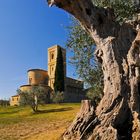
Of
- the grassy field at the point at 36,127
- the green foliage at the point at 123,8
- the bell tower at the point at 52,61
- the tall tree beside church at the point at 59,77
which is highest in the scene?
the bell tower at the point at 52,61

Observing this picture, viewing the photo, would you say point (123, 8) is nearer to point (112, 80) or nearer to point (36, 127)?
point (112, 80)

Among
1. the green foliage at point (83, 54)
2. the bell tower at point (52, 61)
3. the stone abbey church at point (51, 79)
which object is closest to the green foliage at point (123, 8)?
the green foliage at point (83, 54)

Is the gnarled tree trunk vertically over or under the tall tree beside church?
under

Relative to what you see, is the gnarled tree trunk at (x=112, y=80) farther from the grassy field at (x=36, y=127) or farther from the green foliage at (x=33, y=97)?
the green foliage at (x=33, y=97)

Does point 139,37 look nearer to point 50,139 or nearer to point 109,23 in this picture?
point 109,23

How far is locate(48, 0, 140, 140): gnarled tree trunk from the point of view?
14.2 meters

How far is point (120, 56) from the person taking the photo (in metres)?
15.2

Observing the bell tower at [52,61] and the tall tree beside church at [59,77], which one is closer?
the tall tree beside church at [59,77]

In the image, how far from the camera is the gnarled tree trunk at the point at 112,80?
1423cm

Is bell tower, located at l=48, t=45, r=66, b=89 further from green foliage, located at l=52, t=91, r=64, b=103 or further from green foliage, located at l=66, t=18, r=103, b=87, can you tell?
green foliage, located at l=66, t=18, r=103, b=87

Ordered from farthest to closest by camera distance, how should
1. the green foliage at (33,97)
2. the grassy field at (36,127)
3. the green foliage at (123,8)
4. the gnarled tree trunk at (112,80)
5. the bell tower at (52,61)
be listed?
the bell tower at (52,61), the green foliage at (33,97), the green foliage at (123,8), the grassy field at (36,127), the gnarled tree trunk at (112,80)

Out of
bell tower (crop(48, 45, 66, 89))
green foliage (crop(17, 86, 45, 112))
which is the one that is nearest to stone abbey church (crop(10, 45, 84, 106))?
bell tower (crop(48, 45, 66, 89))

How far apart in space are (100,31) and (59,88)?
94073 millimetres

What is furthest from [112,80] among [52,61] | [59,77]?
[52,61]
